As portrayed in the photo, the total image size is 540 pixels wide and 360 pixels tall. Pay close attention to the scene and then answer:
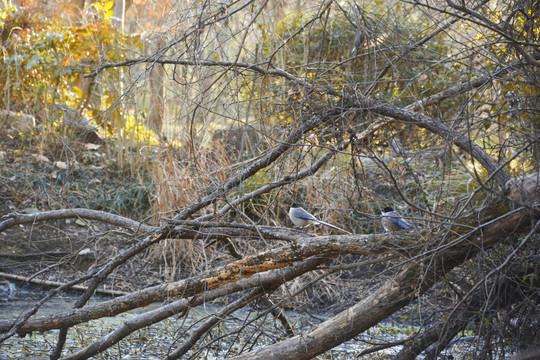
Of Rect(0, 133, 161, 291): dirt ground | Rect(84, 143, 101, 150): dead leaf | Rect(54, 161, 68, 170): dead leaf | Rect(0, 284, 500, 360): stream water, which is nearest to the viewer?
Rect(0, 284, 500, 360): stream water

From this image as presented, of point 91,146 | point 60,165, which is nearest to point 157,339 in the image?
point 60,165

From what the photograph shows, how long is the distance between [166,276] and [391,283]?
371cm

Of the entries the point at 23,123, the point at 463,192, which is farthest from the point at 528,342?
the point at 23,123

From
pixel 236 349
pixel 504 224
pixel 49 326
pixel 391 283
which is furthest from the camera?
pixel 236 349

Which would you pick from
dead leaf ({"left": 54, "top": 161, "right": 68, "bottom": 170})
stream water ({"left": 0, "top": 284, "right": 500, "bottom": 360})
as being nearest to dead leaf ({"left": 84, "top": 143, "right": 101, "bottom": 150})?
dead leaf ({"left": 54, "top": 161, "right": 68, "bottom": 170})

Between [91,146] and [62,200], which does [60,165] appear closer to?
[91,146]

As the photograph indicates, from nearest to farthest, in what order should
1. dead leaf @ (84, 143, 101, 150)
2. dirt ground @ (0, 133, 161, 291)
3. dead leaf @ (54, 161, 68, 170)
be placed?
dirt ground @ (0, 133, 161, 291) → dead leaf @ (54, 161, 68, 170) → dead leaf @ (84, 143, 101, 150)

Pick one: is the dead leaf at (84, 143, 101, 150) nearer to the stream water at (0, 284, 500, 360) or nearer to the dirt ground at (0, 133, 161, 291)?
Answer: the dirt ground at (0, 133, 161, 291)

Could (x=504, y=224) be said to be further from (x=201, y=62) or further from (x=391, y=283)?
(x=201, y=62)

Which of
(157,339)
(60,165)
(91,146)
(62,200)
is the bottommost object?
(157,339)

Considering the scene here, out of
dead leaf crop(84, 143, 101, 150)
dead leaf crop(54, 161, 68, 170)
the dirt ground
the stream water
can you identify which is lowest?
the stream water

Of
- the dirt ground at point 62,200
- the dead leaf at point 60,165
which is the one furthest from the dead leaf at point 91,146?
the dead leaf at point 60,165

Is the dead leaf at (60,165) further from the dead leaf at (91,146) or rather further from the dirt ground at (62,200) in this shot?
the dead leaf at (91,146)

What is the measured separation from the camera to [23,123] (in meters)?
9.30
